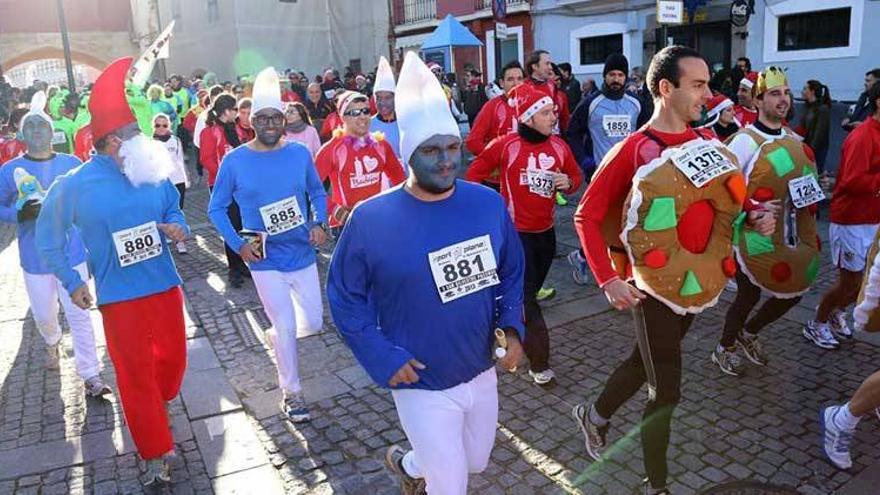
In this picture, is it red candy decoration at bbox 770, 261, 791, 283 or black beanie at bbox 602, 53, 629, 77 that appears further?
black beanie at bbox 602, 53, 629, 77

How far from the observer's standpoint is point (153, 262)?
3.96 m

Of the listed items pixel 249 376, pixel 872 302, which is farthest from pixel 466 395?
pixel 249 376

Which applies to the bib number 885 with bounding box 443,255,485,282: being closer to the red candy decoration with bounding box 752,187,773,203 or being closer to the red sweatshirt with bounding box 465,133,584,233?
the red sweatshirt with bounding box 465,133,584,233

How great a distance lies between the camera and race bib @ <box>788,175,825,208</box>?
451 centimetres

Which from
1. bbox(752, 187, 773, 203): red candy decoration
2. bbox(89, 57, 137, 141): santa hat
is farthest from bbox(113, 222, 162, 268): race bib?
bbox(752, 187, 773, 203): red candy decoration

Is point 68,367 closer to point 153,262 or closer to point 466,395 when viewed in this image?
point 153,262

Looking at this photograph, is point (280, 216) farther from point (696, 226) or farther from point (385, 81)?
point (385, 81)

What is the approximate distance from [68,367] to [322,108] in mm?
11732

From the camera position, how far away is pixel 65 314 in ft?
18.6

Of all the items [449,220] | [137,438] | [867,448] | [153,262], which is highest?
[449,220]

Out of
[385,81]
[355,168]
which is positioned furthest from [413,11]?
[355,168]

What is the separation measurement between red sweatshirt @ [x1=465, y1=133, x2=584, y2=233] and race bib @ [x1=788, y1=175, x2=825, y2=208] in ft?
4.61

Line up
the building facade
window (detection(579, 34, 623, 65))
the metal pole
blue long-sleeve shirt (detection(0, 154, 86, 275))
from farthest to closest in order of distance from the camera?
window (detection(579, 34, 623, 65))
the metal pole
the building facade
blue long-sleeve shirt (detection(0, 154, 86, 275))

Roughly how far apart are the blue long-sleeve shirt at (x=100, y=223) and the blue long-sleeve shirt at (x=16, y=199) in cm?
145
